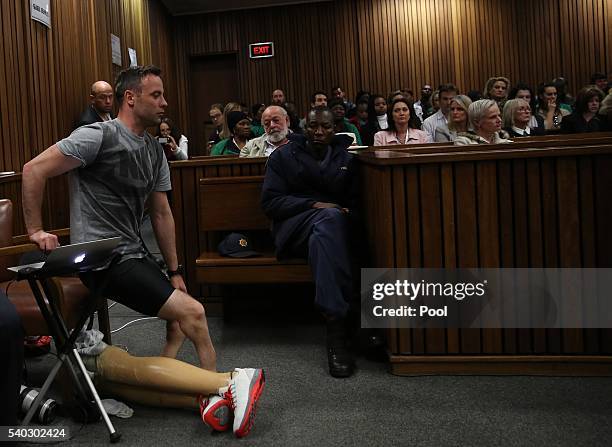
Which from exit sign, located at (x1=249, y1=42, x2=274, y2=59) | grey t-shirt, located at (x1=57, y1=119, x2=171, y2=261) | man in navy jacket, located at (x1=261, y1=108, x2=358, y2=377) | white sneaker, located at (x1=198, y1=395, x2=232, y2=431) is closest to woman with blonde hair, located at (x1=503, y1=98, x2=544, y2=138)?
man in navy jacket, located at (x1=261, y1=108, x2=358, y2=377)

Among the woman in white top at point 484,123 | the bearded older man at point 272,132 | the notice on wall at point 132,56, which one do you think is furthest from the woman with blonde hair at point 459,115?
the notice on wall at point 132,56

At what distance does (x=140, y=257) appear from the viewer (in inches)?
87.7

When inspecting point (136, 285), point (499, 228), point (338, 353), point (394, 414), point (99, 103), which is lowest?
point (394, 414)

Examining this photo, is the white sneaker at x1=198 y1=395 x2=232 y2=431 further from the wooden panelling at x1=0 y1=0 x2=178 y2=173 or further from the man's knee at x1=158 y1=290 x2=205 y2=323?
the wooden panelling at x1=0 y1=0 x2=178 y2=173

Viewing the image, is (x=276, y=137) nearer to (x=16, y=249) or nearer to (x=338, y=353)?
Answer: (x=338, y=353)

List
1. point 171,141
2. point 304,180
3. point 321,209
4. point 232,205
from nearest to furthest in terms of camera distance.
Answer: point 321,209
point 304,180
point 232,205
point 171,141

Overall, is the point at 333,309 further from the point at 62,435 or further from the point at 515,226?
the point at 62,435

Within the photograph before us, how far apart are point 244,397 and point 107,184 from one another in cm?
93

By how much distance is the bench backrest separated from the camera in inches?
135

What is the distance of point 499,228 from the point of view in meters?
2.46

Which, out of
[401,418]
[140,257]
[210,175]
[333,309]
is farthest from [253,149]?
[401,418]

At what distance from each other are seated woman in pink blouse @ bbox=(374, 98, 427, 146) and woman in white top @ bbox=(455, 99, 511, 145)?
3.26ft

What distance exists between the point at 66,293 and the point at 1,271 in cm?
59

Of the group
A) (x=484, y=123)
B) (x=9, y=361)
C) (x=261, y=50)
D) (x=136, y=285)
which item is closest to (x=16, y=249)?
(x=136, y=285)
